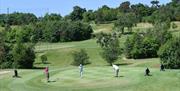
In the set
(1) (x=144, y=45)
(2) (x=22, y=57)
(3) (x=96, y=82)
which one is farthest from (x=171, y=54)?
(3) (x=96, y=82)

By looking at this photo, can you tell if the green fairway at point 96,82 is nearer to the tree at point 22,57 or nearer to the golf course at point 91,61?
the golf course at point 91,61

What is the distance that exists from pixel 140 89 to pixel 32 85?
12729mm

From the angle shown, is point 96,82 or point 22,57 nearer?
point 96,82

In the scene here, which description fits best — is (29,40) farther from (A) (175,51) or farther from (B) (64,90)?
(B) (64,90)

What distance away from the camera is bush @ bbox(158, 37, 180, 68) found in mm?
87500

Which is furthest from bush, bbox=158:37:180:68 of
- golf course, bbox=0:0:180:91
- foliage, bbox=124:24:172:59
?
foliage, bbox=124:24:172:59

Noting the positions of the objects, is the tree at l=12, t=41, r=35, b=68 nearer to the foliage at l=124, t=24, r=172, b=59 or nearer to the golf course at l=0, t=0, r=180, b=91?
the golf course at l=0, t=0, r=180, b=91

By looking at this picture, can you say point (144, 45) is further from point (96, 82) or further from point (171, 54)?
→ point (96, 82)

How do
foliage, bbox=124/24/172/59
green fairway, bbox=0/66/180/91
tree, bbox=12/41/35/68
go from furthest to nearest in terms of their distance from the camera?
foliage, bbox=124/24/172/59, tree, bbox=12/41/35/68, green fairway, bbox=0/66/180/91

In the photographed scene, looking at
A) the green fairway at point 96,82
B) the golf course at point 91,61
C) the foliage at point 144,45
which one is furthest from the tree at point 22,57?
the foliage at point 144,45

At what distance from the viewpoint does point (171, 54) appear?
292ft

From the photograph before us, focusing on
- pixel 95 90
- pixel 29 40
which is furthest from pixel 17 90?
pixel 29 40

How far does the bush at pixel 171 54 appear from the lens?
87.5m

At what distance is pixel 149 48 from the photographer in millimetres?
120438
